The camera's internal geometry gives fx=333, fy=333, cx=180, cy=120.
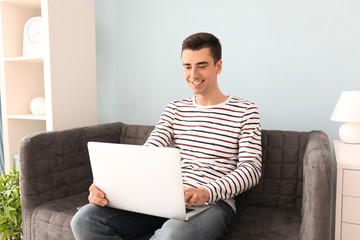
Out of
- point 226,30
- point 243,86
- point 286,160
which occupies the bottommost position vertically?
point 286,160

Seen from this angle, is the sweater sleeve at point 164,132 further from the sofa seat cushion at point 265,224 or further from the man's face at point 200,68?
the sofa seat cushion at point 265,224

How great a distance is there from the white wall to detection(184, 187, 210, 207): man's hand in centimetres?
85

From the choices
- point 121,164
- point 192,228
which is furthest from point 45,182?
point 192,228

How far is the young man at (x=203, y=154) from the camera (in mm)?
1097

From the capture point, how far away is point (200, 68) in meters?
1.31

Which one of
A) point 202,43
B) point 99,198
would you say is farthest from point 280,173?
point 99,198

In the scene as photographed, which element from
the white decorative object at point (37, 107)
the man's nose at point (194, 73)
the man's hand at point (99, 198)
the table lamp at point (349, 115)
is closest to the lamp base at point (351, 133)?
the table lamp at point (349, 115)

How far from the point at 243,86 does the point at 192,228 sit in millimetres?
1016

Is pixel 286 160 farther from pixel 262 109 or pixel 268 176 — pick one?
pixel 262 109

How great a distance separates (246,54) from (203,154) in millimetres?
737

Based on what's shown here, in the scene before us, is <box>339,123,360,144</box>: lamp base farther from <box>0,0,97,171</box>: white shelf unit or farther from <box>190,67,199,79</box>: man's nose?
<box>0,0,97,171</box>: white shelf unit

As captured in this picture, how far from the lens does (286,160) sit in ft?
4.78

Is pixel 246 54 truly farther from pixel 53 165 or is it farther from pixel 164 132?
pixel 53 165

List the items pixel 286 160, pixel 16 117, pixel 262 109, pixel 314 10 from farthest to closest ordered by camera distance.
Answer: pixel 16 117 < pixel 262 109 < pixel 314 10 < pixel 286 160
